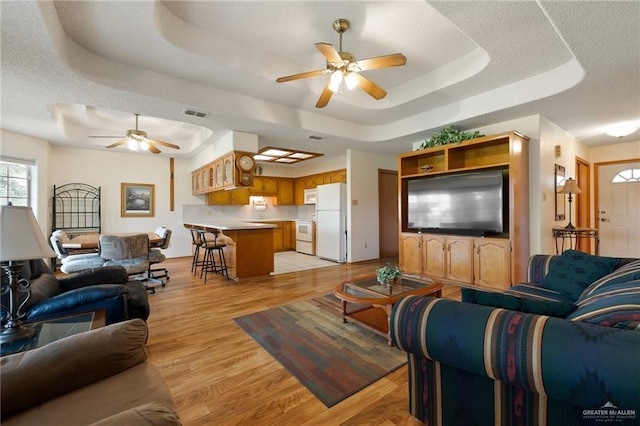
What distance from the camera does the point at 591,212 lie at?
5.72 meters

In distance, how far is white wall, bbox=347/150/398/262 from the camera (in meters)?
6.04

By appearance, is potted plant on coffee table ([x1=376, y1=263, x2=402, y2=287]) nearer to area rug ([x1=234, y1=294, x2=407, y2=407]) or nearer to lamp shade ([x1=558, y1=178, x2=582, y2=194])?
area rug ([x1=234, y1=294, x2=407, y2=407])

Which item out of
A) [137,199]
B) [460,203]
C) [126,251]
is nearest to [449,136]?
[460,203]

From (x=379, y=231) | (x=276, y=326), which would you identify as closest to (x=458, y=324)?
(x=276, y=326)

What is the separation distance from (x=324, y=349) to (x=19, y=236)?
207 centimetres

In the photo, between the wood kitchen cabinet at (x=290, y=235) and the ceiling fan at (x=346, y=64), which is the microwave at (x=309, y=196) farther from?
the ceiling fan at (x=346, y=64)

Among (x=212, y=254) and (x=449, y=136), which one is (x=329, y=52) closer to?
(x=449, y=136)

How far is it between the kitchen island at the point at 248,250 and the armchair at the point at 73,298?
2260 mm

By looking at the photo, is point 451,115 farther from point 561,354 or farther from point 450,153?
point 561,354

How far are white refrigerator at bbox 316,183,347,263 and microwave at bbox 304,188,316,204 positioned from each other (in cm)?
84

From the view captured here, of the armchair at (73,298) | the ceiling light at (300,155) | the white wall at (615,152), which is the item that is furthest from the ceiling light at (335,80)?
the white wall at (615,152)

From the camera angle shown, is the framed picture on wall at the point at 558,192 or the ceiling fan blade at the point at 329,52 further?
the framed picture on wall at the point at 558,192

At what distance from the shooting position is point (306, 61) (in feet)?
11.2

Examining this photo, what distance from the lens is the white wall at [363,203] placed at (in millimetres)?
6035
